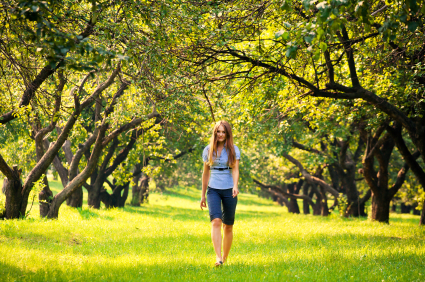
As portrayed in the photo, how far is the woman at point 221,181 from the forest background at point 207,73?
1.79 m

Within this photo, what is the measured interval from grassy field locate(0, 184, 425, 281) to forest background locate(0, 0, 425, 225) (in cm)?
252

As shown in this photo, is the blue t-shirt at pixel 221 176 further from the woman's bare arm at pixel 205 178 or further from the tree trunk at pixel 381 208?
the tree trunk at pixel 381 208

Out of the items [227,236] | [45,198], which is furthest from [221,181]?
[45,198]

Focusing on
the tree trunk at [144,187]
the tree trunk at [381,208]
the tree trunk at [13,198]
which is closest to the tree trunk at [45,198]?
the tree trunk at [13,198]

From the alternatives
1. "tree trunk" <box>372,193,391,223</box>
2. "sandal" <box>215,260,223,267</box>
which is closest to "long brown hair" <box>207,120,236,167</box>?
"sandal" <box>215,260,223,267</box>

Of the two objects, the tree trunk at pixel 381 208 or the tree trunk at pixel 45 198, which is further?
the tree trunk at pixel 381 208

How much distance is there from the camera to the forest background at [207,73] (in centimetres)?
475

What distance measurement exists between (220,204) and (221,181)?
37 cm

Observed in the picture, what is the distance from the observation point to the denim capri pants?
5.88 meters

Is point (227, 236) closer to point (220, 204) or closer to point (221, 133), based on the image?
point (220, 204)

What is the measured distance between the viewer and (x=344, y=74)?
12477 millimetres

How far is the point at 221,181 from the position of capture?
5.94 metres

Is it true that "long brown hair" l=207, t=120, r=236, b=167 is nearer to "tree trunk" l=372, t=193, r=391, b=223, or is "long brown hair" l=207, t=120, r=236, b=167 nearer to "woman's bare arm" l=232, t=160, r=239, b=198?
"woman's bare arm" l=232, t=160, r=239, b=198

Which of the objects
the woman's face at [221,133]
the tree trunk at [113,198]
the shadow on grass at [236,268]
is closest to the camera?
the shadow on grass at [236,268]
